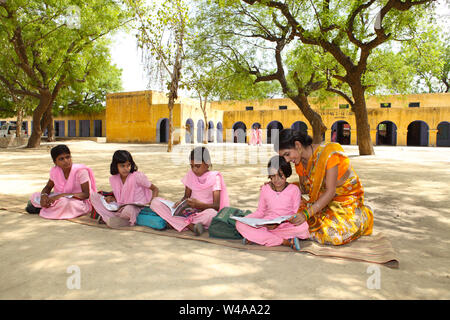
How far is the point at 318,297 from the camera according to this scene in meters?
2.11

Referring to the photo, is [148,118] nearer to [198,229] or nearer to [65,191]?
[65,191]

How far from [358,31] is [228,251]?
1142 centimetres

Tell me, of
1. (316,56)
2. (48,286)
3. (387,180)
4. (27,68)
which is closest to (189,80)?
(316,56)

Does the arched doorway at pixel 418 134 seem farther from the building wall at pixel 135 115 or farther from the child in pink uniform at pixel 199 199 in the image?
the child in pink uniform at pixel 199 199

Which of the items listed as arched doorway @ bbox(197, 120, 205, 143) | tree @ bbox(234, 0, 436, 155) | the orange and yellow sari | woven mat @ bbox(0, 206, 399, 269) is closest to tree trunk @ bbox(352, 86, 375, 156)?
tree @ bbox(234, 0, 436, 155)

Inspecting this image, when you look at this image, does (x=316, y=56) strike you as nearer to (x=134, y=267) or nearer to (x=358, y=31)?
(x=358, y=31)

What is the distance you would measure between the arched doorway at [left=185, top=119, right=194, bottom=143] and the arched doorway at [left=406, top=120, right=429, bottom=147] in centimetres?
1738

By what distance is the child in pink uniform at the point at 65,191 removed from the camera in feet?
13.1

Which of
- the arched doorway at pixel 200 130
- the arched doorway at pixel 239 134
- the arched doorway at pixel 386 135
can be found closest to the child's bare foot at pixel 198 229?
the arched doorway at pixel 200 130

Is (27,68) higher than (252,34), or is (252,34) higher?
(252,34)

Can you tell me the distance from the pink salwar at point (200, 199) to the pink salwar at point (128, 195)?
11.8 inches

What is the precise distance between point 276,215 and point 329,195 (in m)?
0.52

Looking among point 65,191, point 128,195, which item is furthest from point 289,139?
point 65,191

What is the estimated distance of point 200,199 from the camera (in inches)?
146
